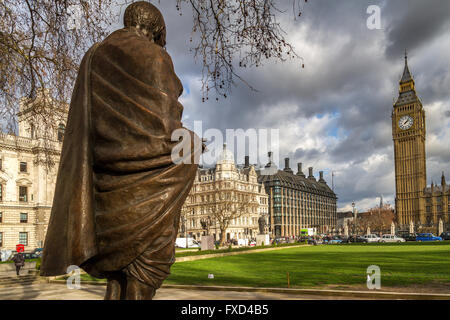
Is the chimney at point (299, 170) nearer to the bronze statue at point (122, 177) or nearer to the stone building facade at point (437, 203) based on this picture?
the stone building facade at point (437, 203)

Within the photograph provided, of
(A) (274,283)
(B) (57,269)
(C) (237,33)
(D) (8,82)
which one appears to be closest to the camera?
(B) (57,269)

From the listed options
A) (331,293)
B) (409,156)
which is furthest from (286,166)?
(331,293)

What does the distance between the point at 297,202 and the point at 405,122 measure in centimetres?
4333

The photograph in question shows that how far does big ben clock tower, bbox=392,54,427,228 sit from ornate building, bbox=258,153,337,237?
90.3 ft

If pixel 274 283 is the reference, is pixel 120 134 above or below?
above

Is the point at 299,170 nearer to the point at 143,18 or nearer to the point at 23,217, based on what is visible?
the point at 23,217

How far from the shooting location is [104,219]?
286 centimetres

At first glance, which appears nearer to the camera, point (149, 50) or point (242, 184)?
point (149, 50)

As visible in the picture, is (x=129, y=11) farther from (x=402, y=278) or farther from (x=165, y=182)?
(x=402, y=278)

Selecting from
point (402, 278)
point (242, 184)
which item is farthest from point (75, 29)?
point (242, 184)

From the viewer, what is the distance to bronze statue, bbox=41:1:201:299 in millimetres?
2818

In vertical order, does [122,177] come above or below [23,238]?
above

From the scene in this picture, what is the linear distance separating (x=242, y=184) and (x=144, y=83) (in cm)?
8785

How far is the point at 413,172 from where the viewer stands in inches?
4722
